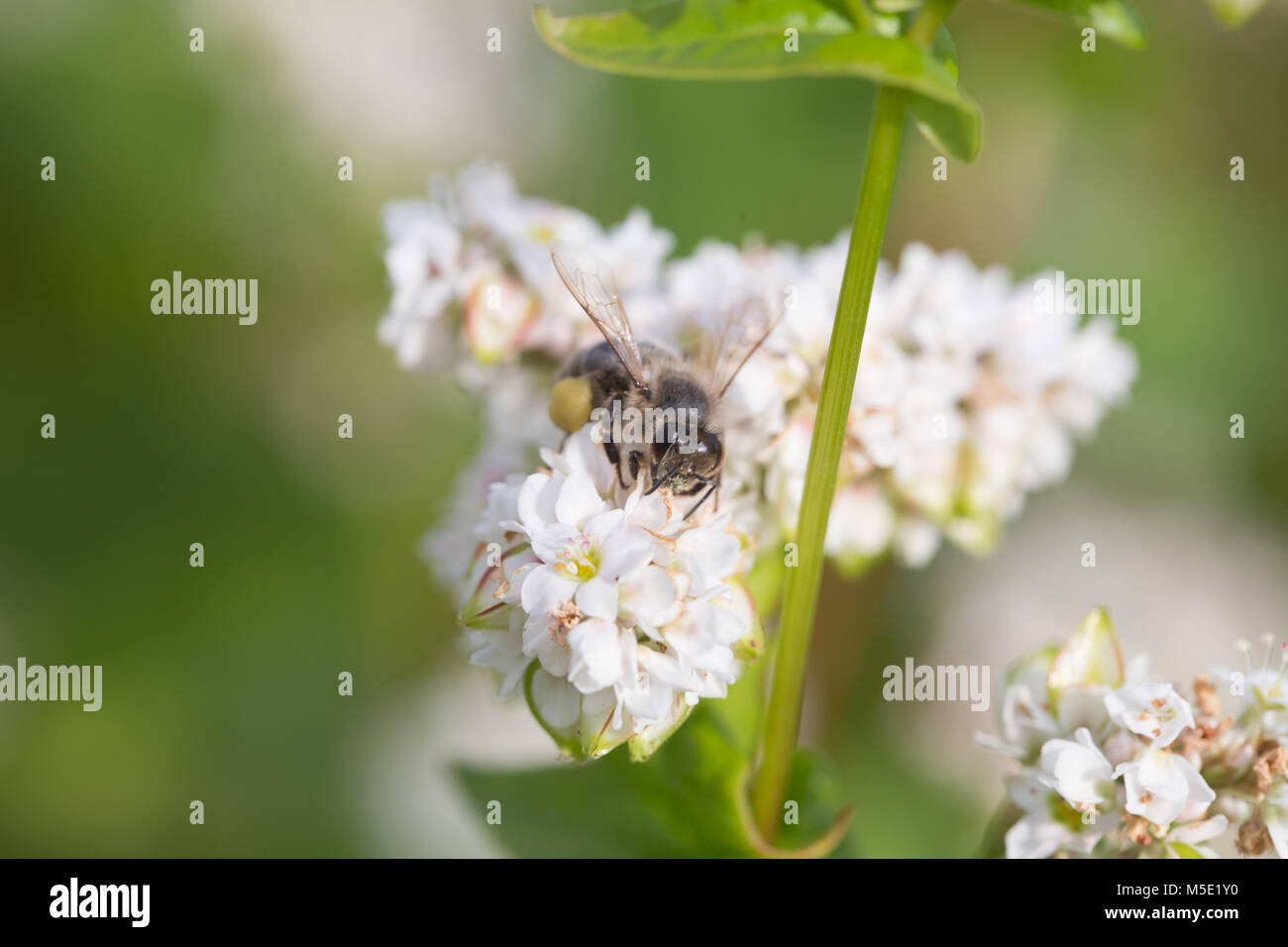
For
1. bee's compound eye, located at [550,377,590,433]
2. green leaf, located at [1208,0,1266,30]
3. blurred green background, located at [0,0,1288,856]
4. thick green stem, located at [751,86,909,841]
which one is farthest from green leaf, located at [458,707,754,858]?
blurred green background, located at [0,0,1288,856]

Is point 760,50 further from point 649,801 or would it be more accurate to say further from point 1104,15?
point 649,801

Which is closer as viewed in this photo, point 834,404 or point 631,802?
point 834,404

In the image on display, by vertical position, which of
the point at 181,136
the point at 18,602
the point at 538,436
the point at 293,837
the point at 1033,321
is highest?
the point at 181,136

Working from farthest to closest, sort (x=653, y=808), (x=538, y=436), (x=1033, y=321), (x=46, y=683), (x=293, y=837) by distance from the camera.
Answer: (x=46, y=683) → (x=293, y=837) → (x=1033, y=321) → (x=538, y=436) → (x=653, y=808)

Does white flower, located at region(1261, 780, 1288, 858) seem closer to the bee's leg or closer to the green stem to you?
the green stem

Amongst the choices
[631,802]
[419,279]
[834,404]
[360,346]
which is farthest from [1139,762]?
[360,346]

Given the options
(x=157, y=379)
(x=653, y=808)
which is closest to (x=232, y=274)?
(x=157, y=379)

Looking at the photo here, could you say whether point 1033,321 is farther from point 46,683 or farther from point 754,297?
point 46,683
